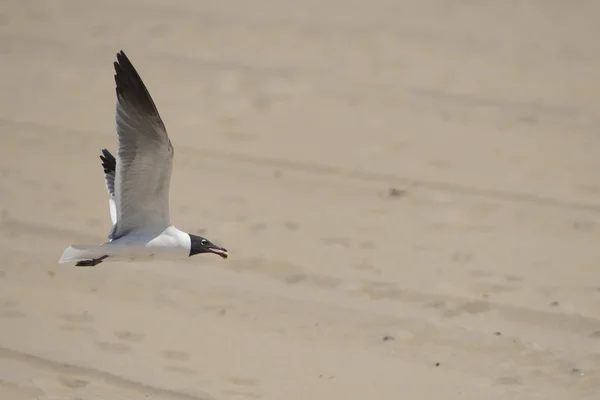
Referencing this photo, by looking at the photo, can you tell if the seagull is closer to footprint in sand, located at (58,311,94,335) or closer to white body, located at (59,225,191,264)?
white body, located at (59,225,191,264)

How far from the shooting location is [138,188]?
3721 millimetres

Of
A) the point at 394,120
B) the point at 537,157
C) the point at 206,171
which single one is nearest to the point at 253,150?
the point at 206,171

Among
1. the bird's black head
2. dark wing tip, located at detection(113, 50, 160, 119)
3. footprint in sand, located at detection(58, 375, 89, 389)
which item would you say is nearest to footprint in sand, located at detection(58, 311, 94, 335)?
footprint in sand, located at detection(58, 375, 89, 389)

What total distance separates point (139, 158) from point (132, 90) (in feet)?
0.80

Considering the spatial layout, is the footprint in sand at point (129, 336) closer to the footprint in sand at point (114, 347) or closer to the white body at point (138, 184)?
the footprint in sand at point (114, 347)

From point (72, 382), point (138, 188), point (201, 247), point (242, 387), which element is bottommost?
point (72, 382)

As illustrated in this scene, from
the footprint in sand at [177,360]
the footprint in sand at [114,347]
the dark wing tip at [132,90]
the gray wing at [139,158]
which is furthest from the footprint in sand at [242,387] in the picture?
the dark wing tip at [132,90]

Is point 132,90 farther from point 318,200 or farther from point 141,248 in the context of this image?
point 318,200

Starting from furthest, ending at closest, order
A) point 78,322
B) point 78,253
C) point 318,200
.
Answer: point 318,200 < point 78,322 < point 78,253

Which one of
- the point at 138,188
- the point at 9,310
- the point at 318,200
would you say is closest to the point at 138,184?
the point at 138,188

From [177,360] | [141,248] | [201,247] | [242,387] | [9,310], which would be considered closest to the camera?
[141,248]

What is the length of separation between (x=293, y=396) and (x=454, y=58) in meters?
3.77

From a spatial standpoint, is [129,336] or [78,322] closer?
[129,336]

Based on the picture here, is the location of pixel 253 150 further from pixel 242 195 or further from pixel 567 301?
pixel 567 301
